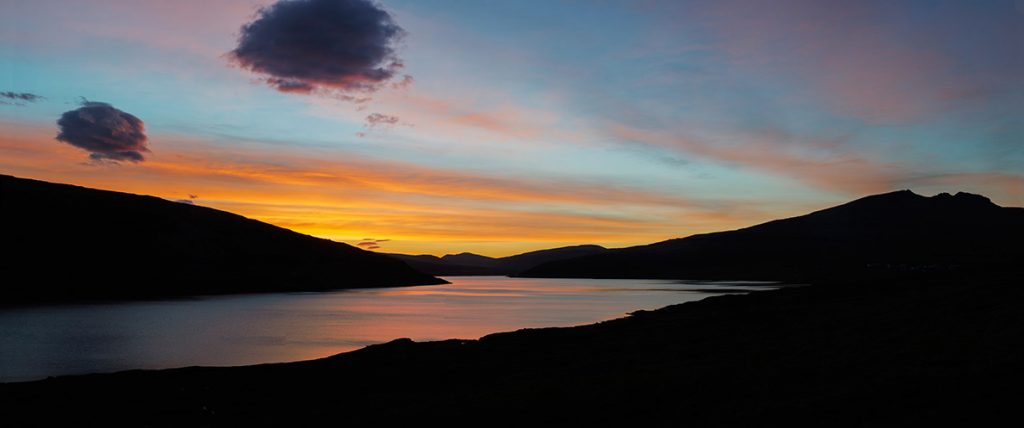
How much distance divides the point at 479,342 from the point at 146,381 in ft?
76.9

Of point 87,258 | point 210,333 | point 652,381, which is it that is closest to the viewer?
point 652,381

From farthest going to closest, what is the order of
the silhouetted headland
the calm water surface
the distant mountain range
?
the distant mountain range, the calm water surface, the silhouetted headland

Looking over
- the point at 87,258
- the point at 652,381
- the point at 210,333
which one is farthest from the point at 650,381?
the point at 87,258

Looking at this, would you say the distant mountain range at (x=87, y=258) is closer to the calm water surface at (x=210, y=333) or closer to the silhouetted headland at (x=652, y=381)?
the calm water surface at (x=210, y=333)

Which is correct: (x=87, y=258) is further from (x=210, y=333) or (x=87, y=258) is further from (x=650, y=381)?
(x=650, y=381)

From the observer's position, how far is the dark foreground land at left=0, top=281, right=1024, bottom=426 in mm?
21469

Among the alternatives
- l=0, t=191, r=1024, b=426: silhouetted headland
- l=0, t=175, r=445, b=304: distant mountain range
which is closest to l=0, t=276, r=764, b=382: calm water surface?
l=0, t=191, r=1024, b=426: silhouetted headland

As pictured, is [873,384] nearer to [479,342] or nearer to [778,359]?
[778,359]

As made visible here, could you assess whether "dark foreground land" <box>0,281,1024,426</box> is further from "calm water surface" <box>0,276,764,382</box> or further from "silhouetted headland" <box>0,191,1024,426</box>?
"calm water surface" <box>0,276,764,382</box>

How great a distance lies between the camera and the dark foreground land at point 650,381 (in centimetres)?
2147

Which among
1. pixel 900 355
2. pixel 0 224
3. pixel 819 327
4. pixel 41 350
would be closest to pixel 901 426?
pixel 900 355

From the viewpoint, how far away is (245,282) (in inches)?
7584

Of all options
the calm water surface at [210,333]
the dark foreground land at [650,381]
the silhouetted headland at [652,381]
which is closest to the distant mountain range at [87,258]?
the calm water surface at [210,333]

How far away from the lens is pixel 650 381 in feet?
89.9
